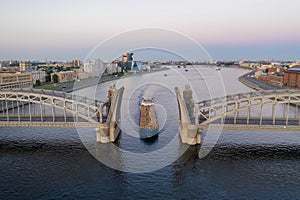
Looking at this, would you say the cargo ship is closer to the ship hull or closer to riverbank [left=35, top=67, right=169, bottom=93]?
the ship hull

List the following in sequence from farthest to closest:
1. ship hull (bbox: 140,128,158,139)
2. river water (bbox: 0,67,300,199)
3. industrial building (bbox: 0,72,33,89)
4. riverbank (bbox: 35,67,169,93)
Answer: riverbank (bbox: 35,67,169,93) → industrial building (bbox: 0,72,33,89) → ship hull (bbox: 140,128,158,139) → river water (bbox: 0,67,300,199)

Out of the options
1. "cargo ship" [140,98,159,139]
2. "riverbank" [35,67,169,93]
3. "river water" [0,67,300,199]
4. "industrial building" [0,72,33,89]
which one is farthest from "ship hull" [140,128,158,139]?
"industrial building" [0,72,33,89]

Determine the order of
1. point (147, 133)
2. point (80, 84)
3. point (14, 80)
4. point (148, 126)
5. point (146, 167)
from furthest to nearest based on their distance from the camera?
point (80, 84) → point (14, 80) → point (148, 126) → point (147, 133) → point (146, 167)

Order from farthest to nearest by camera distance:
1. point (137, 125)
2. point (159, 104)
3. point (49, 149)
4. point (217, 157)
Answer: point (159, 104)
point (137, 125)
point (49, 149)
point (217, 157)

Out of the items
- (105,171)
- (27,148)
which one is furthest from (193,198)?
(27,148)

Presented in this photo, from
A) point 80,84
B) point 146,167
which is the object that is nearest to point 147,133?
point 146,167

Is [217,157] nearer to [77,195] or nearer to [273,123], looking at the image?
[273,123]

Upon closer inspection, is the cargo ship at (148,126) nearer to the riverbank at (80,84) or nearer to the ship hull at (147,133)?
the ship hull at (147,133)

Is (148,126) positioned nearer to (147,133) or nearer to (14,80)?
(147,133)

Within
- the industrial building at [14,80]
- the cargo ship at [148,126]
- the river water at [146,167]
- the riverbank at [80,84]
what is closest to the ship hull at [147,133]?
the cargo ship at [148,126]
